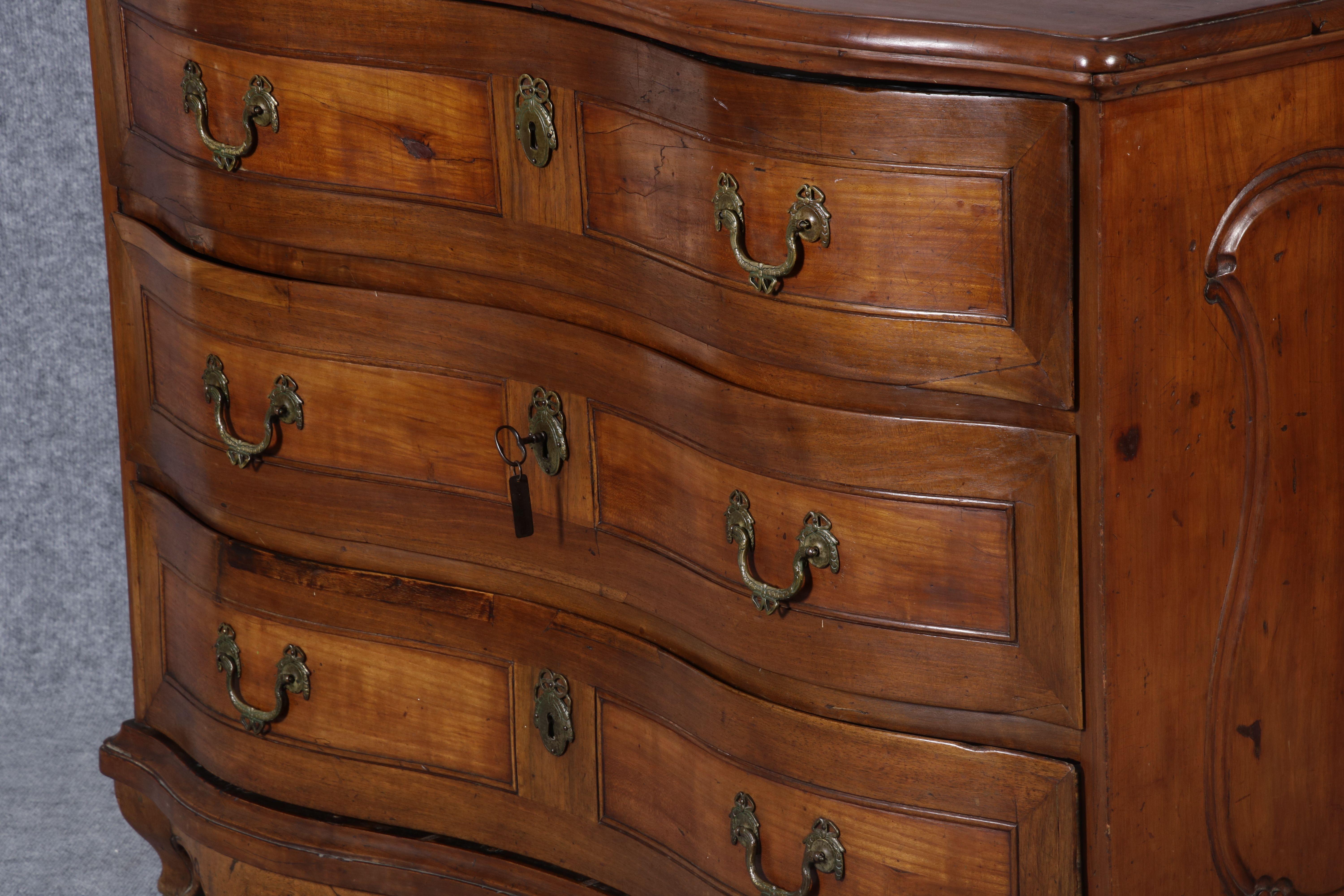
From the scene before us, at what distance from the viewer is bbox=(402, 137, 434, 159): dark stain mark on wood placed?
1.69 metres

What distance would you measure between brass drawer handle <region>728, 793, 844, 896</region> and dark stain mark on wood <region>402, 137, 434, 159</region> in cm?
67

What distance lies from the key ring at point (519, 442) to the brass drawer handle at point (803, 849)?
0.38 meters

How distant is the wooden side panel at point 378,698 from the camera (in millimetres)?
1861

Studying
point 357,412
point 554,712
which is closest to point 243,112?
point 357,412

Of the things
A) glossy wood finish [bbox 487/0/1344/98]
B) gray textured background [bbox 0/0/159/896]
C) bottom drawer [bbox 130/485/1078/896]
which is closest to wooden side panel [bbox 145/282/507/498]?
bottom drawer [bbox 130/485/1078/896]

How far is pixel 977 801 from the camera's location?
57.2 inches

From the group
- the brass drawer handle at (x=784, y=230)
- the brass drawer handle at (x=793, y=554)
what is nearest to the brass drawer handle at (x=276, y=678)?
the brass drawer handle at (x=793, y=554)

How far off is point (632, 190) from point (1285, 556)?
2.06 ft

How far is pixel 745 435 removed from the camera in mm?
Answer: 1499

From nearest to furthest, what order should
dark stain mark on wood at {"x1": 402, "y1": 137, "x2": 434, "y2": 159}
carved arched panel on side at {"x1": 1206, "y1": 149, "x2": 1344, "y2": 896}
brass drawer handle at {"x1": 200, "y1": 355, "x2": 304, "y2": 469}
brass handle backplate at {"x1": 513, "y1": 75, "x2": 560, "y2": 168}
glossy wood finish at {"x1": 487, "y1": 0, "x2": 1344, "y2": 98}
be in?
glossy wood finish at {"x1": 487, "y1": 0, "x2": 1344, "y2": 98} → carved arched panel on side at {"x1": 1206, "y1": 149, "x2": 1344, "y2": 896} → brass handle backplate at {"x1": 513, "y1": 75, "x2": 560, "y2": 168} → dark stain mark on wood at {"x1": 402, "y1": 137, "x2": 434, "y2": 159} → brass drawer handle at {"x1": 200, "y1": 355, "x2": 304, "y2": 469}

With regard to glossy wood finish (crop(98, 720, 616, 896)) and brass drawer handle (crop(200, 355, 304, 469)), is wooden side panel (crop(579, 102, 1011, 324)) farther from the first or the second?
glossy wood finish (crop(98, 720, 616, 896))

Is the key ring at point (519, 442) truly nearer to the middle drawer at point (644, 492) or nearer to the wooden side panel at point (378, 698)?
the middle drawer at point (644, 492)

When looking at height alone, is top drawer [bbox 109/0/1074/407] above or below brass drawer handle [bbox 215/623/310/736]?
above

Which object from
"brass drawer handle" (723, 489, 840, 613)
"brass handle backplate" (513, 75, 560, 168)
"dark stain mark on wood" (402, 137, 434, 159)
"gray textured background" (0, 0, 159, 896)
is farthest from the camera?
"gray textured background" (0, 0, 159, 896)
